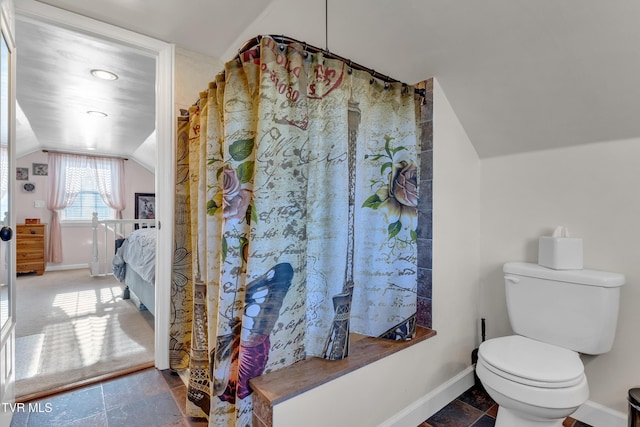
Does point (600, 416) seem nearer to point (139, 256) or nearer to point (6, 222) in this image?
point (6, 222)

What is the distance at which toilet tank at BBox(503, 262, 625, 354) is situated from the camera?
134cm

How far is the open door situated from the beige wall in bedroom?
4786 millimetres

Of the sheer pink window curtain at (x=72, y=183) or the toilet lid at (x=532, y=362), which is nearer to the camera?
the toilet lid at (x=532, y=362)

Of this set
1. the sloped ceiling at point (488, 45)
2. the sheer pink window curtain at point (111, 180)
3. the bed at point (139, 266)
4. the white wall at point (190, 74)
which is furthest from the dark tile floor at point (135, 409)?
the sheer pink window curtain at point (111, 180)

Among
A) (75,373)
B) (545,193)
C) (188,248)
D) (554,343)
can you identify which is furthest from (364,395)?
(75,373)

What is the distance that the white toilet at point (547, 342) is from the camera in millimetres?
1124

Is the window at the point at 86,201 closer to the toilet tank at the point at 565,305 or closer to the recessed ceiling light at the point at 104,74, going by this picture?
the recessed ceiling light at the point at 104,74

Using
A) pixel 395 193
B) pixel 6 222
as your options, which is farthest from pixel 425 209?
pixel 6 222

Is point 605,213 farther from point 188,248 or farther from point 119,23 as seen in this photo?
point 119,23

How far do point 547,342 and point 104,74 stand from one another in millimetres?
3533

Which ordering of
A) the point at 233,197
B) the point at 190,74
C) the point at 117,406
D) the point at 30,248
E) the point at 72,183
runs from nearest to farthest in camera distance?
the point at 233,197 < the point at 117,406 < the point at 190,74 < the point at 30,248 < the point at 72,183

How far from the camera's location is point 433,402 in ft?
5.18

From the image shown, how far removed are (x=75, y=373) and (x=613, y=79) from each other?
128 inches

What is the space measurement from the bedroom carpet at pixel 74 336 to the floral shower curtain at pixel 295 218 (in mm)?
1023
